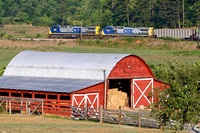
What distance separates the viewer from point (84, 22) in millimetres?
181500

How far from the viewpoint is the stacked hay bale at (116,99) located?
42.5m

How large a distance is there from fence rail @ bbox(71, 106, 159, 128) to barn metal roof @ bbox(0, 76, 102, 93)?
7.04 ft

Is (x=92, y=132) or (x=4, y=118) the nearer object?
(x=92, y=132)

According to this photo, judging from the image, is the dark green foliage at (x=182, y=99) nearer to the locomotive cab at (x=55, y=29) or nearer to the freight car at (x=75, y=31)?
the freight car at (x=75, y=31)

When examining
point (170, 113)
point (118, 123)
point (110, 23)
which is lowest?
point (118, 123)

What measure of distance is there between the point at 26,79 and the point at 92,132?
684 inches

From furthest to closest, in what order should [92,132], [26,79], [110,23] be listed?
[110,23] → [26,79] → [92,132]

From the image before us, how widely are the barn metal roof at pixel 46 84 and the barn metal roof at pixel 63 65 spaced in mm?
1009

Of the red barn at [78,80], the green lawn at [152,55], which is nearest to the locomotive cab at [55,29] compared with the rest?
the green lawn at [152,55]

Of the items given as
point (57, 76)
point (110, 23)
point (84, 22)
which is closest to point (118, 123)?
point (57, 76)

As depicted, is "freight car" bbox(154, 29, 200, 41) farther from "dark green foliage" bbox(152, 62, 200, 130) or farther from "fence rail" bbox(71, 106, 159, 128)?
"dark green foliage" bbox(152, 62, 200, 130)

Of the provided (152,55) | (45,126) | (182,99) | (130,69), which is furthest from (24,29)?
(182,99)

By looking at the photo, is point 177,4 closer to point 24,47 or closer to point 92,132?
point 24,47

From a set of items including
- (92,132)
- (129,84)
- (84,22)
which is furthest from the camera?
(84,22)
